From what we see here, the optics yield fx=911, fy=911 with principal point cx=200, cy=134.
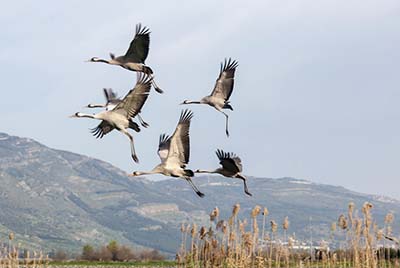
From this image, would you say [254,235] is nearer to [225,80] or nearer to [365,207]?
[365,207]

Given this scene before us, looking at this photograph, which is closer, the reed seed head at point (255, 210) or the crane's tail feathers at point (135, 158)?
the crane's tail feathers at point (135, 158)

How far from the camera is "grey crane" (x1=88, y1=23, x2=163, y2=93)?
53.6ft

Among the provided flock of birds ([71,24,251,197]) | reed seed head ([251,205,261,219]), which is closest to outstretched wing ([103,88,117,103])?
flock of birds ([71,24,251,197])

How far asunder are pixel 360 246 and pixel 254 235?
2.95 metres

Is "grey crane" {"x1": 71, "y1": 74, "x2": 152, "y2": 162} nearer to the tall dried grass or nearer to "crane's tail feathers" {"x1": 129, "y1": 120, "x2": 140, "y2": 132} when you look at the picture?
"crane's tail feathers" {"x1": 129, "y1": 120, "x2": 140, "y2": 132}

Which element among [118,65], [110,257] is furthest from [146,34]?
[110,257]

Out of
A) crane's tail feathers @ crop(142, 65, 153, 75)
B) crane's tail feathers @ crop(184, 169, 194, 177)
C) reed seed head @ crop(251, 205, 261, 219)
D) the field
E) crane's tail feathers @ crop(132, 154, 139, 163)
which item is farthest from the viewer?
the field

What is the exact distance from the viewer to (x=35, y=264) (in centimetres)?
1978

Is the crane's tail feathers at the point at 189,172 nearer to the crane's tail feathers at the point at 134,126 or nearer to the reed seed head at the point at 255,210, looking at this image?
the crane's tail feathers at the point at 134,126

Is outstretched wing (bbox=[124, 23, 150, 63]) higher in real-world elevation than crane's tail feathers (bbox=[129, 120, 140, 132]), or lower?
higher

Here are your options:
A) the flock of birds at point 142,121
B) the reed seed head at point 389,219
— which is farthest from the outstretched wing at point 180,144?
the reed seed head at point 389,219

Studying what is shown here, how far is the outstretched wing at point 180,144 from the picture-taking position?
15.7 metres

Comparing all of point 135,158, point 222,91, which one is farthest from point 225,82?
point 135,158

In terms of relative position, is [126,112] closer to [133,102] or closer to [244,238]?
[133,102]
